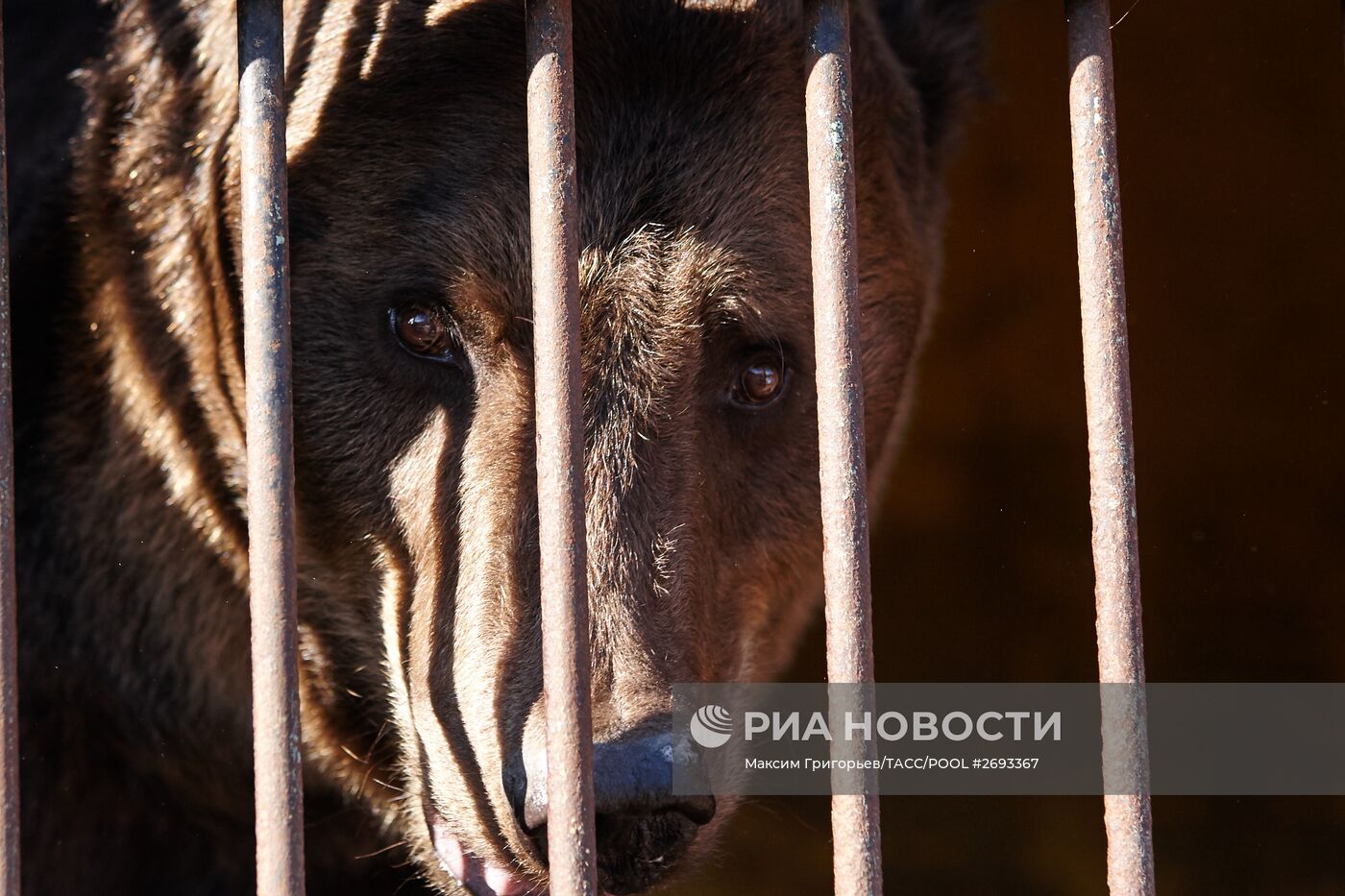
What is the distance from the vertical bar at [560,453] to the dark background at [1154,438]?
2906 millimetres

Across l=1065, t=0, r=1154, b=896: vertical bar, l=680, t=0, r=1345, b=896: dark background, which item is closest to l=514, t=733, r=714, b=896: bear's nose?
l=1065, t=0, r=1154, b=896: vertical bar

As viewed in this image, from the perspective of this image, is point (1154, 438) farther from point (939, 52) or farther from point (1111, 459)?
point (1111, 459)

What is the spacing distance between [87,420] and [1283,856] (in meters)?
3.74

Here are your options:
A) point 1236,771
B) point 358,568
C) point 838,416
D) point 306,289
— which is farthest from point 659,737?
point 1236,771

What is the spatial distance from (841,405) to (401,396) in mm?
986

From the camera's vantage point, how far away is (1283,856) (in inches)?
190

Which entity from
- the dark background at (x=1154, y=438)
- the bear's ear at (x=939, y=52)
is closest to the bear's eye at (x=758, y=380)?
the bear's ear at (x=939, y=52)

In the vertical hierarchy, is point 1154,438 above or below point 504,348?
above

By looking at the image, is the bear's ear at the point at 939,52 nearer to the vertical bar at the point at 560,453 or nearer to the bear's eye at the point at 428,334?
the bear's eye at the point at 428,334

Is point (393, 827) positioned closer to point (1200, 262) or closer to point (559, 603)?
point (559, 603)

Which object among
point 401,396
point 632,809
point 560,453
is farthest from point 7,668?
point 401,396

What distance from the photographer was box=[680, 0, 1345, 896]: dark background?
471cm

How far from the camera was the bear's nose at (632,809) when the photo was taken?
2035 millimetres

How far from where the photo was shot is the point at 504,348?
8.18ft
